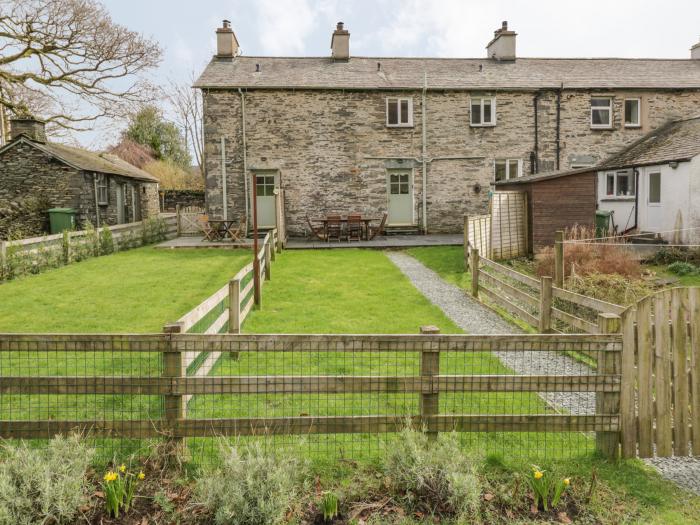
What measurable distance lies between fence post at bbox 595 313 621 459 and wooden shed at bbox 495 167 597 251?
46.0ft

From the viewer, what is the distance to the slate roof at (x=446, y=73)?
23109mm

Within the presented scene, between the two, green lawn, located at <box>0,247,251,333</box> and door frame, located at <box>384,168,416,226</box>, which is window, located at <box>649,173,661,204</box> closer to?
door frame, located at <box>384,168,416,226</box>

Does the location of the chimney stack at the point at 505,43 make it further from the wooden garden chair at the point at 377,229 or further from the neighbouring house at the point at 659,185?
the wooden garden chair at the point at 377,229

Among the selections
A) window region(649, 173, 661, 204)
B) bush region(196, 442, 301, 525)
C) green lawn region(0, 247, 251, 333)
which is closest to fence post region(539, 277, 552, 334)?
bush region(196, 442, 301, 525)

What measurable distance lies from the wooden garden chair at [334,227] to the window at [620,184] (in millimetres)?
10309

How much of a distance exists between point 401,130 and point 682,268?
41.3ft

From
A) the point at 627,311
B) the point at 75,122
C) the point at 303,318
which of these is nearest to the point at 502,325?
the point at 303,318

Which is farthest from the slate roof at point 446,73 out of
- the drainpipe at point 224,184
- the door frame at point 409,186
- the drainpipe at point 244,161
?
the door frame at point 409,186

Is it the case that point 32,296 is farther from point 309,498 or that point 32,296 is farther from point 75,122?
point 75,122

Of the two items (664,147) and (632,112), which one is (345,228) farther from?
(632,112)

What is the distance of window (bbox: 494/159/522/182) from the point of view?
2386cm

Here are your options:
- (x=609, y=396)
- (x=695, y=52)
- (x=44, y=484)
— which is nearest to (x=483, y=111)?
(x=695, y=52)

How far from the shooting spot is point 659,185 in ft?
60.6

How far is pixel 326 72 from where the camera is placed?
2417 centimetres
